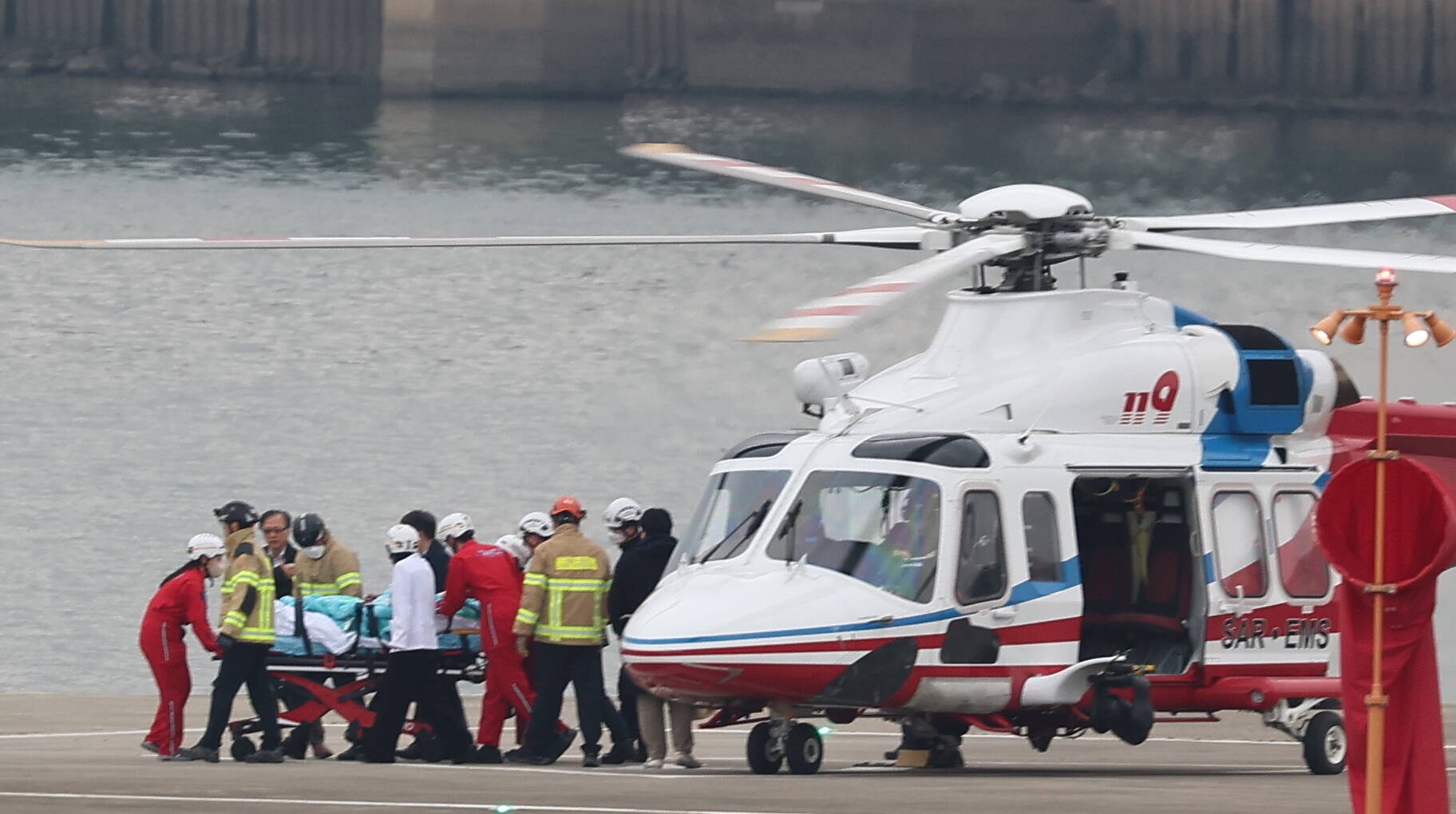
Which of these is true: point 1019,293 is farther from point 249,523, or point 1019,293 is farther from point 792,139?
point 792,139

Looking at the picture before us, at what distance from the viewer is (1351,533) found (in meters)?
7.52

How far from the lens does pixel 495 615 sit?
38.9ft

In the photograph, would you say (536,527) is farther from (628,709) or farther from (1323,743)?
(1323,743)

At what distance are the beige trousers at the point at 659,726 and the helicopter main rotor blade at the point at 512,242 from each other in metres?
2.22

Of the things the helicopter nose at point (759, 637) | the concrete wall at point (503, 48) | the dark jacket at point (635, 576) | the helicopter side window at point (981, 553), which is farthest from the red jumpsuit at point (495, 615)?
the concrete wall at point (503, 48)

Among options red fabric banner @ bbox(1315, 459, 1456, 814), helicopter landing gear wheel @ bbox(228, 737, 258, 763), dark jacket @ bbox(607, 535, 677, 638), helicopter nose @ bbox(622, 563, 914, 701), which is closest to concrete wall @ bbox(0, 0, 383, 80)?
helicopter landing gear wheel @ bbox(228, 737, 258, 763)

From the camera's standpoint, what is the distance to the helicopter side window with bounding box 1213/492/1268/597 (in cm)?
1148

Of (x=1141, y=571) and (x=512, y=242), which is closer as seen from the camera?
(x=512, y=242)

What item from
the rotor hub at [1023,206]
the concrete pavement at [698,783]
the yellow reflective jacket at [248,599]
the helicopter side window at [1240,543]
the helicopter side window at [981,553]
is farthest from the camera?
the helicopter side window at [1240,543]

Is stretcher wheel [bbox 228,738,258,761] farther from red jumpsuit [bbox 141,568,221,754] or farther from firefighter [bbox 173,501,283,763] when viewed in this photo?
red jumpsuit [bbox 141,568,221,754]

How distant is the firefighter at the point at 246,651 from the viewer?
1140cm

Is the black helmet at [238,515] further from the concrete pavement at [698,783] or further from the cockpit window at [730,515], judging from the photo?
the cockpit window at [730,515]

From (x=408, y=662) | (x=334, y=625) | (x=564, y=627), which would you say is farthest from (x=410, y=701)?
(x=564, y=627)

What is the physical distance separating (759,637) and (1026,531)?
146 cm
